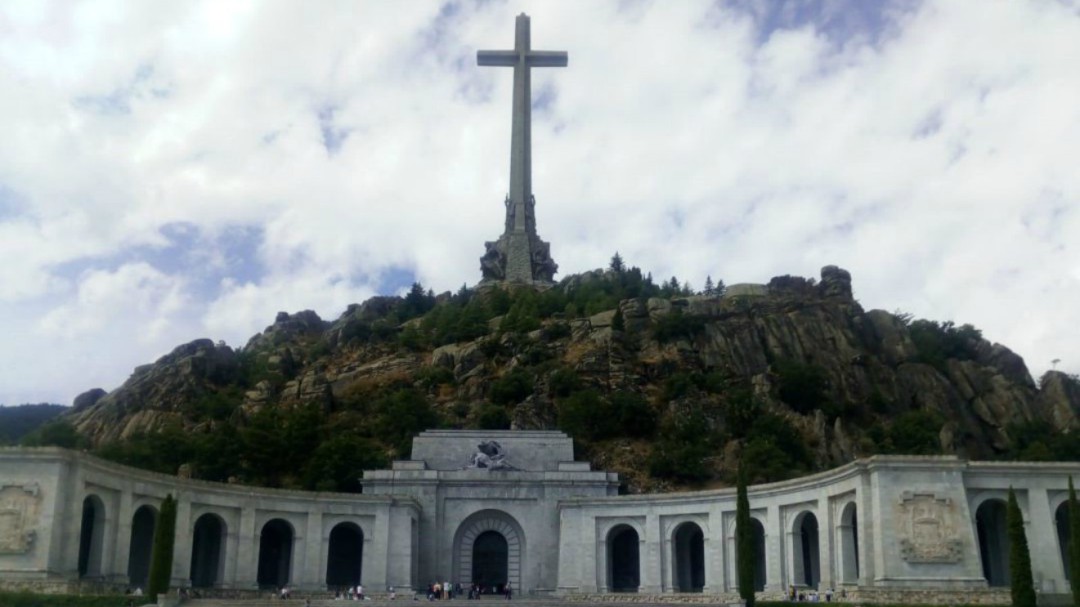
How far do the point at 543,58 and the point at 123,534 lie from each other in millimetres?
67762

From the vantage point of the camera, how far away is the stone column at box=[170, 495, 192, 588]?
46.3 m

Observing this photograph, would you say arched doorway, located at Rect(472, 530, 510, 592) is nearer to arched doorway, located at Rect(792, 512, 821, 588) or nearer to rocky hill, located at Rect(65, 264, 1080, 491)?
rocky hill, located at Rect(65, 264, 1080, 491)

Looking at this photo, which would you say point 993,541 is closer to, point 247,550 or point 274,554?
point 247,550

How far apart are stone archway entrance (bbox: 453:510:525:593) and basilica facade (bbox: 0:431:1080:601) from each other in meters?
0.08

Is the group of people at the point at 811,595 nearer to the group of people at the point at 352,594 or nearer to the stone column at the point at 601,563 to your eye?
the stone column at the point at 601,563

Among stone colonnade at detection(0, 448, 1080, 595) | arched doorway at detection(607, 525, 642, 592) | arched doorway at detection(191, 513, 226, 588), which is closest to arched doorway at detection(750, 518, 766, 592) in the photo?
stone colonnade at detection(0, 448, 1080, 595)

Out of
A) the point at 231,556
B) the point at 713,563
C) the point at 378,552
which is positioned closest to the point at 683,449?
the point at 713,563

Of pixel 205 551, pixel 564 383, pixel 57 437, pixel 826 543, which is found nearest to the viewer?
pixel 826 543

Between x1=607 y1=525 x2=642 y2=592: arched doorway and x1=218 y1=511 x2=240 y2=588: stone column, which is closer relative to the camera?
x1=218 y1=511 x2=240 y2=588: stone column

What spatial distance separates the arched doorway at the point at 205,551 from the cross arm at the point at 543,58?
6108 cm

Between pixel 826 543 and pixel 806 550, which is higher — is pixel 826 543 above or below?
above

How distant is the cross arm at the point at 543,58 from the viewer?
10150 centimetres

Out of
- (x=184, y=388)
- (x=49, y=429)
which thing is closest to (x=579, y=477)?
(x=49, y=429)

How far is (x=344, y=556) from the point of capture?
187ft
